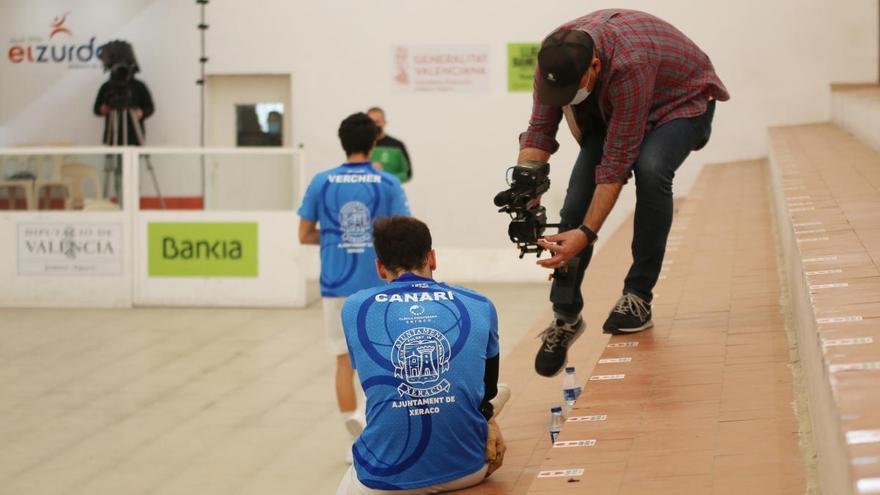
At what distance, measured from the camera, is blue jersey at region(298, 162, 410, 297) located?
5.87 meters

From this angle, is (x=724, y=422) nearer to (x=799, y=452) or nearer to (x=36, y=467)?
(x=799, y=452)

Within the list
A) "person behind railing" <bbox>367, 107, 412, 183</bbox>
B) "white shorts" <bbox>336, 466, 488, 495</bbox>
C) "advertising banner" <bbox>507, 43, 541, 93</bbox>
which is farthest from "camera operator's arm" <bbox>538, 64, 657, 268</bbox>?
"advertising banner" <bbox>507, 43, 541, 93</bbox>

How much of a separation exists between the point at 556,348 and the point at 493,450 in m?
0.64

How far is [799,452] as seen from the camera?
3035mm

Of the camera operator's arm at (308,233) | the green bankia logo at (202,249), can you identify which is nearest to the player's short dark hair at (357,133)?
the camera operator's arm at (308,233)

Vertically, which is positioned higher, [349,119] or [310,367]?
[349,119]

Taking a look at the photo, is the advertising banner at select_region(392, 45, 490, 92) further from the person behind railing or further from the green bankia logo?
the green bankia logo

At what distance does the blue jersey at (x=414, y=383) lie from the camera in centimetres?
340

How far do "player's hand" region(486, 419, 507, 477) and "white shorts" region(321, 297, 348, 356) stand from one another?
229 cm

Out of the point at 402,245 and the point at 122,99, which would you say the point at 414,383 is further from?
the point at 122,99

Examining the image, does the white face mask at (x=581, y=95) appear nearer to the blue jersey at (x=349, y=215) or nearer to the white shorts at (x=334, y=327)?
the blue jersey at (x=349, y=215)

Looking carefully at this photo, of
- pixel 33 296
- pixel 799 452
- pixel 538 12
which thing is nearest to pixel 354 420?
pixel 799 452

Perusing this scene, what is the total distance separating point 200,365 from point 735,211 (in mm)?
4007

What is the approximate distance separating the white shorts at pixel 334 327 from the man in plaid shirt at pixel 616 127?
6.12ft
